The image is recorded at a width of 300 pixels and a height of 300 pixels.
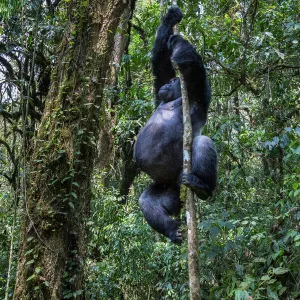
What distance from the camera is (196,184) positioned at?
12.1ft

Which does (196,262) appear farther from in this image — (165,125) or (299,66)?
(299,66)

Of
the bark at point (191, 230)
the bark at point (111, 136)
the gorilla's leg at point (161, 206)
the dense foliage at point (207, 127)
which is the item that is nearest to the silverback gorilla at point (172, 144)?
the gorilla's leg at point (161, 206)

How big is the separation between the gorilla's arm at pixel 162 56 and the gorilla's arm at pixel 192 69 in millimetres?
570

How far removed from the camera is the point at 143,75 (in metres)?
7.55

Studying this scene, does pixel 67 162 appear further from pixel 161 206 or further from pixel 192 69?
pixel 192 69

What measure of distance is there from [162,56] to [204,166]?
6.11 feet

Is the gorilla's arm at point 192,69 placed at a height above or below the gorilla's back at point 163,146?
above

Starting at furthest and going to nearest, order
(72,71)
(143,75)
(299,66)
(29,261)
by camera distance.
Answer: (143,75)
(299,66)
(72,71)
(29,261)

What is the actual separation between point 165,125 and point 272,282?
6.38 feet

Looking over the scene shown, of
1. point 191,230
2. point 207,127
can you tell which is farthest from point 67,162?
point 207,127

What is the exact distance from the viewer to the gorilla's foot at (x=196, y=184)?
3571 millimetres

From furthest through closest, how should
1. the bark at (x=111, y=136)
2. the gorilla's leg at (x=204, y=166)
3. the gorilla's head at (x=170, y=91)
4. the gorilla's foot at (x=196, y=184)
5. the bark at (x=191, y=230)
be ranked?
the bark at (x=111, y=136) → the gorilla's head at (x=170, y=91) → the gorilla's leg at (x=204, y=166) → the gorilla's foot at (x=196, y=184) → the bark at (x=191, y=230)

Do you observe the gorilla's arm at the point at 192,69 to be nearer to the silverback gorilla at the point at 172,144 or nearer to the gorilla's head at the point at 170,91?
the silverback gorilla at the point at 172,144

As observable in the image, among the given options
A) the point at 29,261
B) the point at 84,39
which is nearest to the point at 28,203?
the point at 29,261
